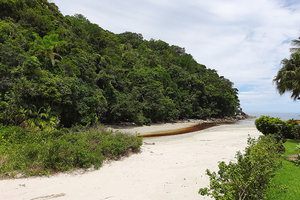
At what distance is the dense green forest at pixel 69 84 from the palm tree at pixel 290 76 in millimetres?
18549

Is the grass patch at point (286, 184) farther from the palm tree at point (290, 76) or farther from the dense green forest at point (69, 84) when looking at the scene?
the dense green forest at point (69, 84)

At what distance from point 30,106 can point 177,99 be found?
108ft

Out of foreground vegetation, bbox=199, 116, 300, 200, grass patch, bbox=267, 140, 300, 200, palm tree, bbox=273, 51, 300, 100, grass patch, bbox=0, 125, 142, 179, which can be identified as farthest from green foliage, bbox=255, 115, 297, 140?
grass patch, bbox=0, 125, 142, 179

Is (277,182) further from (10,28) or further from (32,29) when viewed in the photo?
(32,29)

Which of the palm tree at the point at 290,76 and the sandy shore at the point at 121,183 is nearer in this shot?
the sandy shore at the point at 121,183

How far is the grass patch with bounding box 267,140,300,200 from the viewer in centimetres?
401

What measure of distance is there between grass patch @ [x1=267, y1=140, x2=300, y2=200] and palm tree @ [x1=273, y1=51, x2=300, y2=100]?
1360 centimetres

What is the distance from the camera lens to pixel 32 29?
2534 cm

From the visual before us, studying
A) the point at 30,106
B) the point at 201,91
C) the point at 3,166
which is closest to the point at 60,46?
the point at 30,106

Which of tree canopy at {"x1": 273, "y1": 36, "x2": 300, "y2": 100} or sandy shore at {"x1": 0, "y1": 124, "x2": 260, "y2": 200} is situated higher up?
tree canopy at {"x1": 273, "y1": 36, "x2": 300, "y2": 100}

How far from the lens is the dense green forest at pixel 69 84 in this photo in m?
13.9

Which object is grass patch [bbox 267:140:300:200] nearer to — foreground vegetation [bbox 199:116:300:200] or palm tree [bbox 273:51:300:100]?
foreground vegetation [bbox 199:116:300:200]

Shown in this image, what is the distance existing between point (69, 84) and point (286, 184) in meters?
17.1

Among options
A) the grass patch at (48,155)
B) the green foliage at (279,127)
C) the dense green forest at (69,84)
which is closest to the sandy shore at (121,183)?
the grass patch at (48,155)
